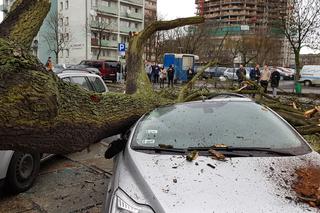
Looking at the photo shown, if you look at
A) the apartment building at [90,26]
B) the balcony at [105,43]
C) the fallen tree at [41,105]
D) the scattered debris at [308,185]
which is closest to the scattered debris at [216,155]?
the scattered debris at [308,185]

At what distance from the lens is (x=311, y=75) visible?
34062 millimetres

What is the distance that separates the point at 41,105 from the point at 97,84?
Result: 5.35 meters

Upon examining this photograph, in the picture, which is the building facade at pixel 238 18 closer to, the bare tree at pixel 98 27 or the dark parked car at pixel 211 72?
the dark parked car at pixel 211 72

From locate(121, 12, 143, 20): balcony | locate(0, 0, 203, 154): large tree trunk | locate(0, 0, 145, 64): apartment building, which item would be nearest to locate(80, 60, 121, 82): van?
locate(0, 0, 145, 64): apartment building

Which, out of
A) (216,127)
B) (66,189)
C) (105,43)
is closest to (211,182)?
(216,127)

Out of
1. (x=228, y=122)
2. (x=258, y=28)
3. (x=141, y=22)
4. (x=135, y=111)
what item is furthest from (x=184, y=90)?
(x=141, y=22)

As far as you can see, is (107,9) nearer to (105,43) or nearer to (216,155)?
(105,43)

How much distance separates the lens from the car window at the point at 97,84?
8.32 m

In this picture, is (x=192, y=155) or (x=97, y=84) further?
(x=97, y=84)

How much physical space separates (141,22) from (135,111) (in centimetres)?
7090

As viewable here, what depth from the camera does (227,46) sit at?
5556 centimetres

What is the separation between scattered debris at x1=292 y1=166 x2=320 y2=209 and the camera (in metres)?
2.61

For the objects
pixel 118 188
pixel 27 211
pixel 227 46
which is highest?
pixel 227 46

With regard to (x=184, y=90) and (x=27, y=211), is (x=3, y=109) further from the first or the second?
(x=184, y=90)
